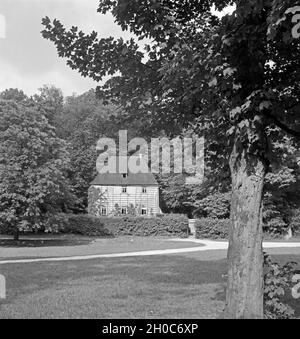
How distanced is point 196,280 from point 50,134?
24.2 meters

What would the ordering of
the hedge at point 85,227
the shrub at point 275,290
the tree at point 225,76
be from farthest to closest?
the hedge at point 85,227
the shrub at point 275,290
the tree at point 225,76

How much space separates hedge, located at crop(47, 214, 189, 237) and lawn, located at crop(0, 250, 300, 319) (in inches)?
959

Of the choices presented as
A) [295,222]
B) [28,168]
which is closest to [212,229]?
[295,222]

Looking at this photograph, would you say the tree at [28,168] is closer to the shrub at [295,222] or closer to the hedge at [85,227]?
the hedge at [85,227]

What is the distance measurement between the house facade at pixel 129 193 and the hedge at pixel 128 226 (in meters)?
12.8

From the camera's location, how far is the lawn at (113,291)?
308 inches

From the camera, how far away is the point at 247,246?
6.25 metres

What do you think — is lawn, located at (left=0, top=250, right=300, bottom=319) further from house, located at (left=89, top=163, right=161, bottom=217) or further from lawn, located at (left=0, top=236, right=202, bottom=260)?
house, located at (left=89, top=163, right=161, bottom=217)

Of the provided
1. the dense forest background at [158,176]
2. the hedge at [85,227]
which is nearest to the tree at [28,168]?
the dense forest background at [158,176]

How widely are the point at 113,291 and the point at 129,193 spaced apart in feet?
148

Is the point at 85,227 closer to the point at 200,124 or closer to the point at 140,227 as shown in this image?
the point at 140,227

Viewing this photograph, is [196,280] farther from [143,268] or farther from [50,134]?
[50,134]

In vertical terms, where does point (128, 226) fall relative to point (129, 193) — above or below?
below
